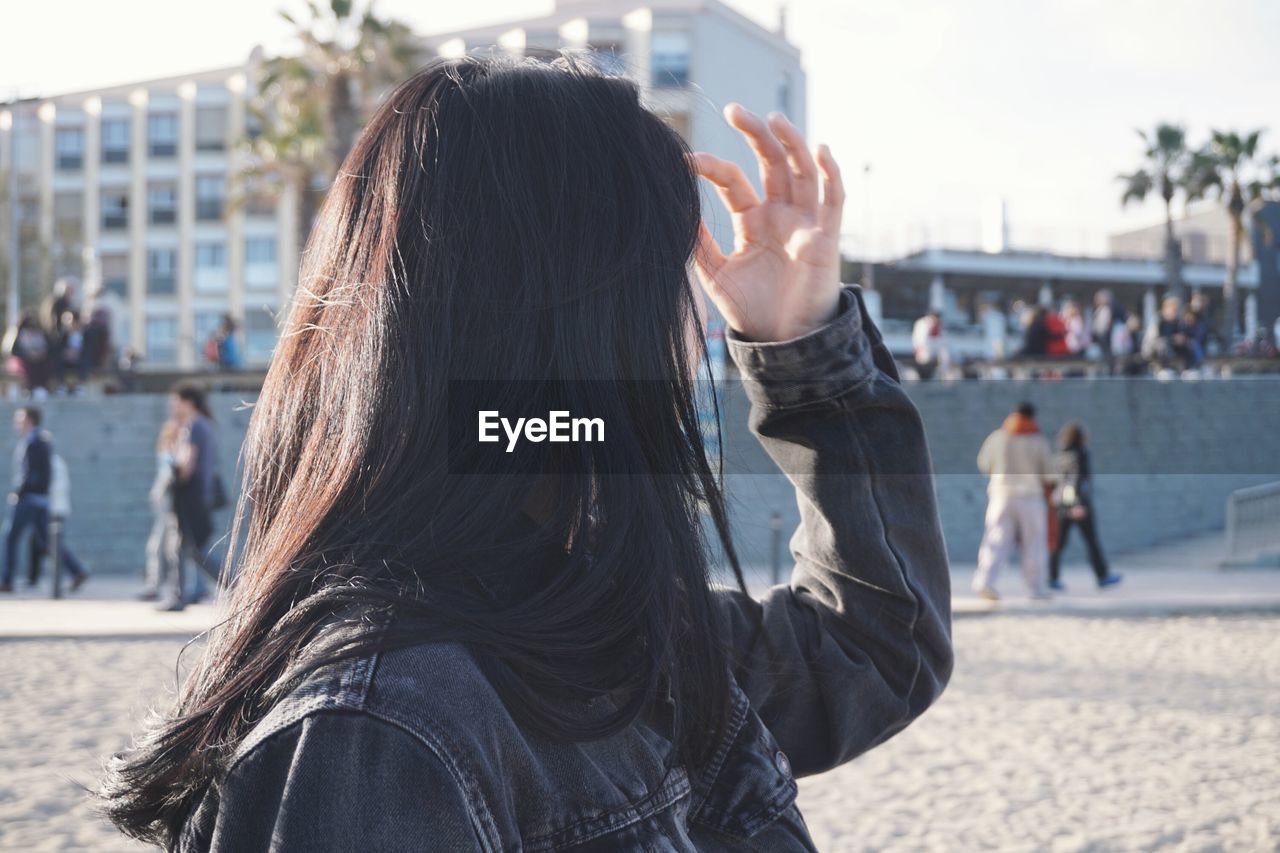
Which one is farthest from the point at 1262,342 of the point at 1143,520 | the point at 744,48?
the point at 744,48

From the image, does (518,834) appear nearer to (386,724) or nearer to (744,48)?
(386,724)

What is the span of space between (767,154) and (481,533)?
731 millimetres

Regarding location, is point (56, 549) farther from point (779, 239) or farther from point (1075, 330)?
point (1075, 330)

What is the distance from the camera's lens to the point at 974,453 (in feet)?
63.9

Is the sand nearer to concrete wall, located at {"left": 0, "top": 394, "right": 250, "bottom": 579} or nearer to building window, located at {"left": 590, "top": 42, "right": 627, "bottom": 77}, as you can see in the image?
building window, located at {"left": 590, "top": 42, "right": 627, "bottom": 77}

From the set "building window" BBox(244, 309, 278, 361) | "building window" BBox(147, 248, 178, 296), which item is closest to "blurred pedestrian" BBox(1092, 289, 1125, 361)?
"building window" BBox(244, 309, 278, 361)

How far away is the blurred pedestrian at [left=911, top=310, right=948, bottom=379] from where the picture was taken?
19922 millimetres

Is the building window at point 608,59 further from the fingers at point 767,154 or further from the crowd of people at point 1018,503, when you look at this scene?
the crowd of people at point 1018,503

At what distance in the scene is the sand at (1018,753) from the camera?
4777mm

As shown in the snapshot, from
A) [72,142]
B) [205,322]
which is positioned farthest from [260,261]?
[72,142]

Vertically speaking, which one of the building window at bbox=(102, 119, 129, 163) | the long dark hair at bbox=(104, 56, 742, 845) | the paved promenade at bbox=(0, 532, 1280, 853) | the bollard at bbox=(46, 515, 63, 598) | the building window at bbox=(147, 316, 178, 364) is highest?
the building window at bbox=(102, 119, 129, 163)

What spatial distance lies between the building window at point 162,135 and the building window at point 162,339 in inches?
263

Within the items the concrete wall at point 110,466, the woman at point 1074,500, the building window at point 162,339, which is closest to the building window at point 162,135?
the building window at point 162,339

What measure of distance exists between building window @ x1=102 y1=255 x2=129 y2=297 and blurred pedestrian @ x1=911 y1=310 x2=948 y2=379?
3937 centimetres
